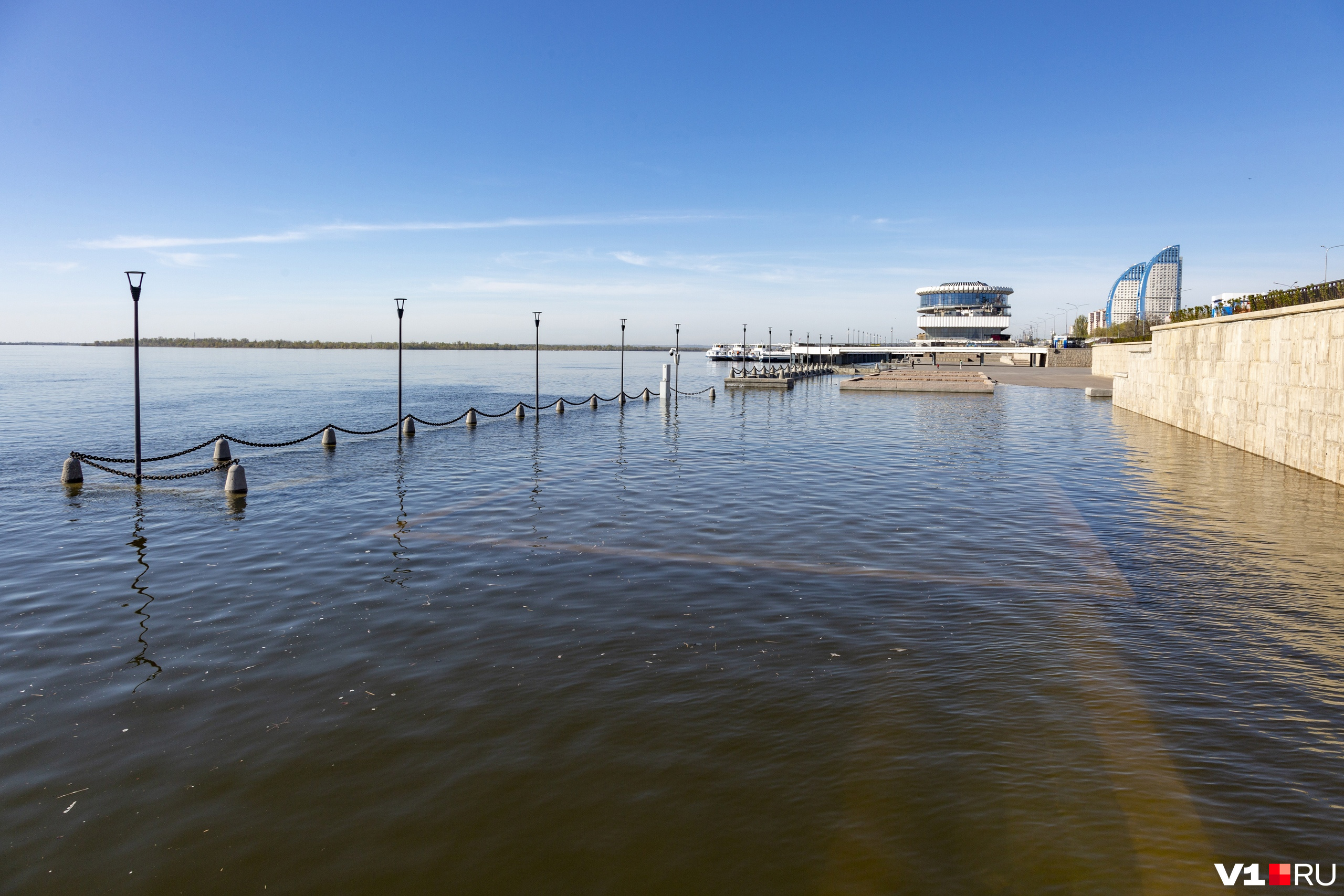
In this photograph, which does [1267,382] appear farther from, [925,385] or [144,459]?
[925,385]

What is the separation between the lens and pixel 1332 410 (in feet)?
61.0

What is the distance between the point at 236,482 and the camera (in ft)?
60.9

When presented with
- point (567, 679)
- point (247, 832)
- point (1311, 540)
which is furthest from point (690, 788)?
point (1311, 540)

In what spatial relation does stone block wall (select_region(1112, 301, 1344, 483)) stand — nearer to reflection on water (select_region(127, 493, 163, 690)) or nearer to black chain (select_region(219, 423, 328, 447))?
reflection on water (select_region(127, 493, 163, 690))

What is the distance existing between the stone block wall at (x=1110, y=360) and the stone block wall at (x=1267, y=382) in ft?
80.7

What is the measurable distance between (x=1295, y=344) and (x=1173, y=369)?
1411 centimetres

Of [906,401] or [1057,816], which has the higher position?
[906,401]

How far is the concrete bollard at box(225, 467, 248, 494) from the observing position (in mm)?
18516

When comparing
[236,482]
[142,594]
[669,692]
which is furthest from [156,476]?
[669,692]

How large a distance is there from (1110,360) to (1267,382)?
4855 cm

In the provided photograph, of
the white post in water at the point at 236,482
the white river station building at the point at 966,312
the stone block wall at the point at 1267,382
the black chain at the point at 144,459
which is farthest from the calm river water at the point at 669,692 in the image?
the white river station building at the point at 966,312

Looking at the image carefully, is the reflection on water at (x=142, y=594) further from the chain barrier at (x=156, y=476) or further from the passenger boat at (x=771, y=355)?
the passenger boat at (x=771, y=355)

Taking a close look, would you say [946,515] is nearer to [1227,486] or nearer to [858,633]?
[858,633]

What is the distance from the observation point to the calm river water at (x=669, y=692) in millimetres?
5289
